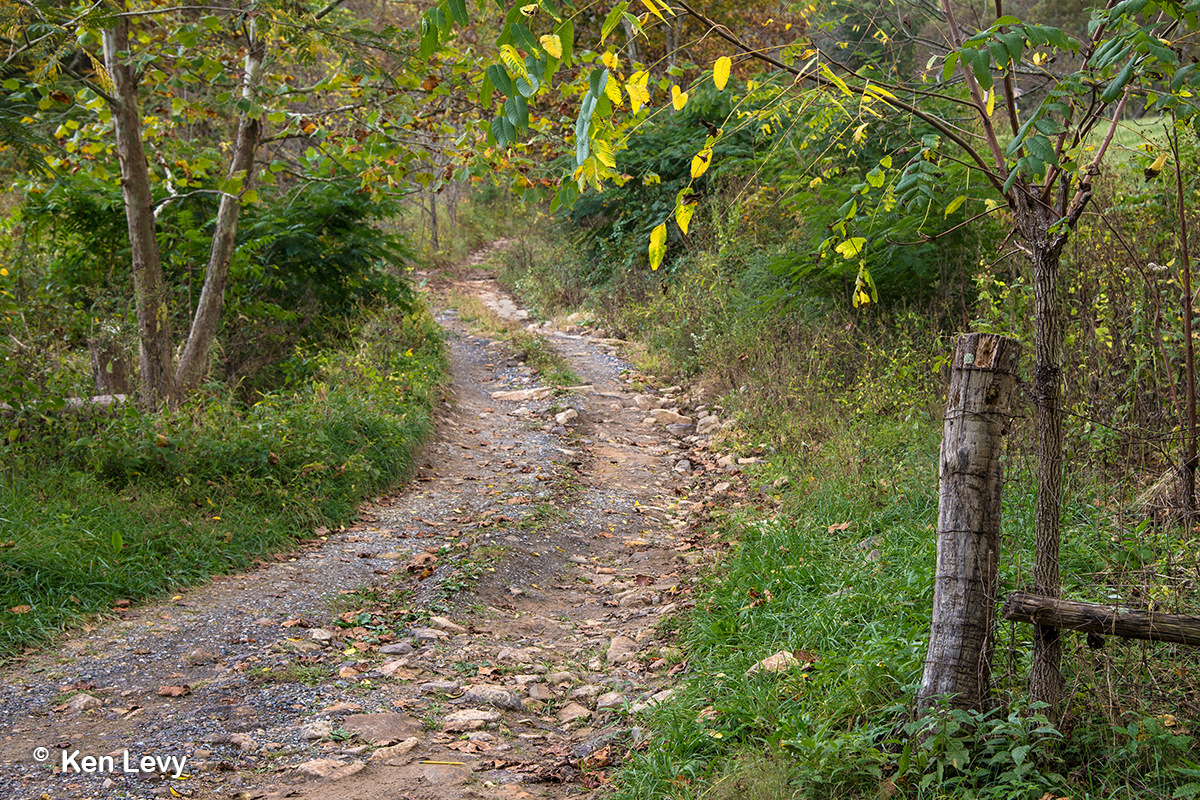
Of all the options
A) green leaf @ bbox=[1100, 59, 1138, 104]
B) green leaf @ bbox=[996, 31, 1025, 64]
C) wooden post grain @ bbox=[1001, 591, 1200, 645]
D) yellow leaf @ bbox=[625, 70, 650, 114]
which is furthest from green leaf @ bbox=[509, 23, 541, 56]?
wooden post grain @ bbox=[1001, 591, 1200, 645]

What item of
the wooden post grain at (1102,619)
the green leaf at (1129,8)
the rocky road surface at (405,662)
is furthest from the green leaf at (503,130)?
the rocky road surface at (405,662)

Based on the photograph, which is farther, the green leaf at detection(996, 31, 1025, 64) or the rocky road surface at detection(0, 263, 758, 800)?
the rocky road surface at detection(0, 263, 758, 800)

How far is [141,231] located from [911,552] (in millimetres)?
6631

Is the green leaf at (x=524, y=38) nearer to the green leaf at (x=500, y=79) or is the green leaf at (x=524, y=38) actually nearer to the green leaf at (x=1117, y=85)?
the green leaf at (x=500, y=79)

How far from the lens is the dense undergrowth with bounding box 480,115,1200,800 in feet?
8.63

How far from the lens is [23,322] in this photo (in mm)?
5777

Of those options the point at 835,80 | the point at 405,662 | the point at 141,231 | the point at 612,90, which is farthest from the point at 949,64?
the point at 141,231

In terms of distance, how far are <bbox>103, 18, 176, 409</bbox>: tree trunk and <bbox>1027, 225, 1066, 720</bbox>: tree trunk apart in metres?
6.37

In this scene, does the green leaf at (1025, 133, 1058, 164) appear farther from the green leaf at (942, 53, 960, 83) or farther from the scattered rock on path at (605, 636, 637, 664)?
the scattered rock on path at (605, 636, 637, 664)

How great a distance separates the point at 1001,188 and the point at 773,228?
8.84 m

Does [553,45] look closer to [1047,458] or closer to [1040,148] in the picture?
[1040,148]

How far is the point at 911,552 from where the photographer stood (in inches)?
167

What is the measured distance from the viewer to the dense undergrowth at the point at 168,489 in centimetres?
446

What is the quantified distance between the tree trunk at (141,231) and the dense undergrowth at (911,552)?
5063 mm
